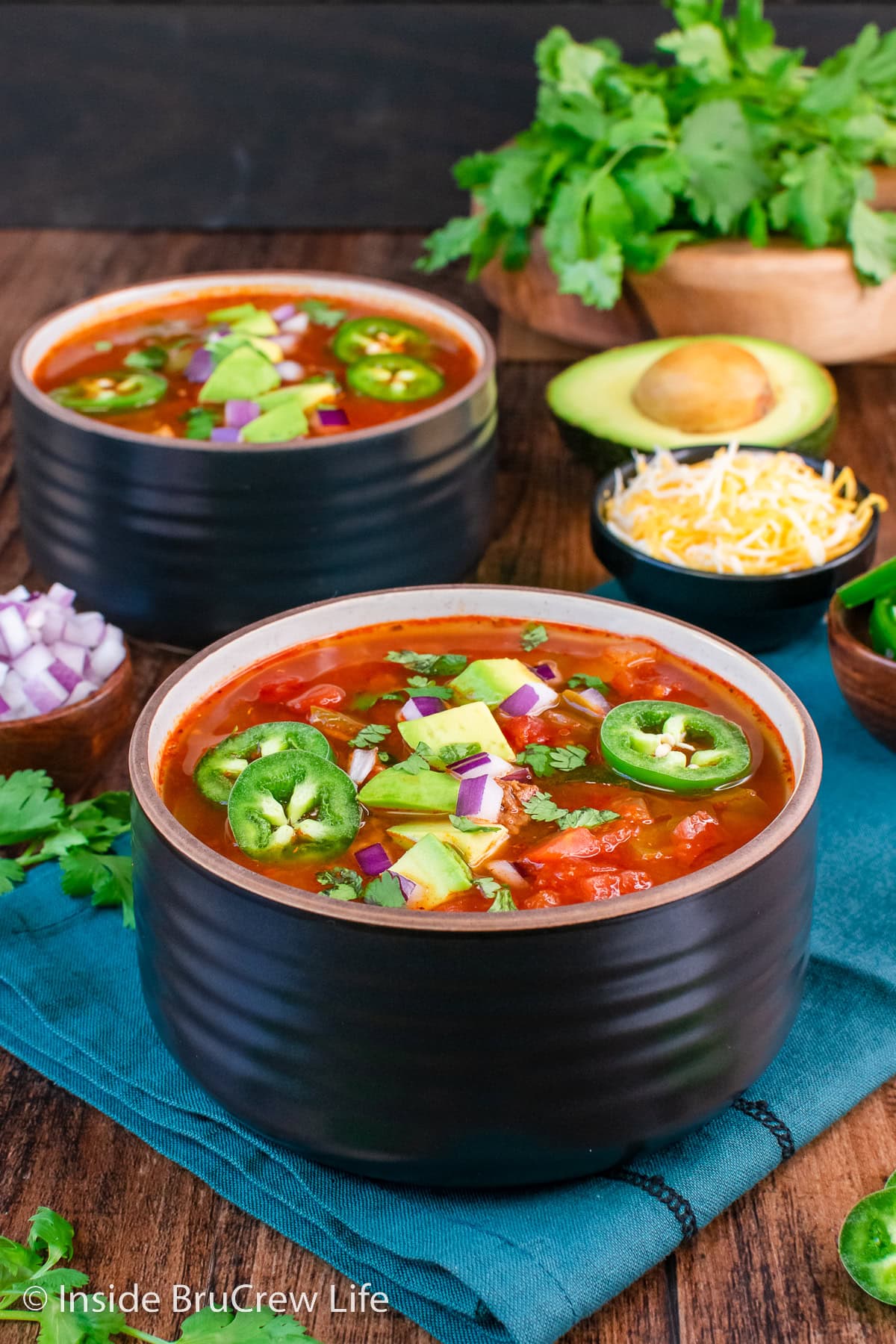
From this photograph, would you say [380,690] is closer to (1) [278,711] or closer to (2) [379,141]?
(1) [278,711]

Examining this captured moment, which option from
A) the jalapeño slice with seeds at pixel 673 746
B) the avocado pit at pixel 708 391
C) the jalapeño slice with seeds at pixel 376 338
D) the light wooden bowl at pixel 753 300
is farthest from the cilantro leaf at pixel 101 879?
the light wooden bowl at pixel 753 300

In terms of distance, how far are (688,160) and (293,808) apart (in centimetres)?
212

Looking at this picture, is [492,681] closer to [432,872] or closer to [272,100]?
[432,872]

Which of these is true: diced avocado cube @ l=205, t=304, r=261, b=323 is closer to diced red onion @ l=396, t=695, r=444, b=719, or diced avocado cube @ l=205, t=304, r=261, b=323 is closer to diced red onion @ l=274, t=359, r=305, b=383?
diced red onion @ l=274, t=359, r=305, b=383

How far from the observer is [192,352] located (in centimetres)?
284

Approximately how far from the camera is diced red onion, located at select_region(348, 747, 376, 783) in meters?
1.76

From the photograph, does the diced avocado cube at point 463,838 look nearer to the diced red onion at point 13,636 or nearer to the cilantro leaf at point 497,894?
the cilantro leaf at point 497,894

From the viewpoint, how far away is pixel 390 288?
9.78 ft

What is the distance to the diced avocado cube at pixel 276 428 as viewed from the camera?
2.51 metres

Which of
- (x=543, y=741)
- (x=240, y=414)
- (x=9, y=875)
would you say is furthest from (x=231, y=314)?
(x=543, y=741)

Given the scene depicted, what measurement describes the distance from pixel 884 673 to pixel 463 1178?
1.04 m

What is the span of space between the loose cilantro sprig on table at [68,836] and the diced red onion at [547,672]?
58 centimetres

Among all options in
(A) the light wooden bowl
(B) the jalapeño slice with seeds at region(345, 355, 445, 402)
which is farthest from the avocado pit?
(B) the jalapeño slice with seeds at region(345, 355, 445, 402)

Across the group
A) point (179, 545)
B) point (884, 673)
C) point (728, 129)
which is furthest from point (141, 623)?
point (728, 129)
